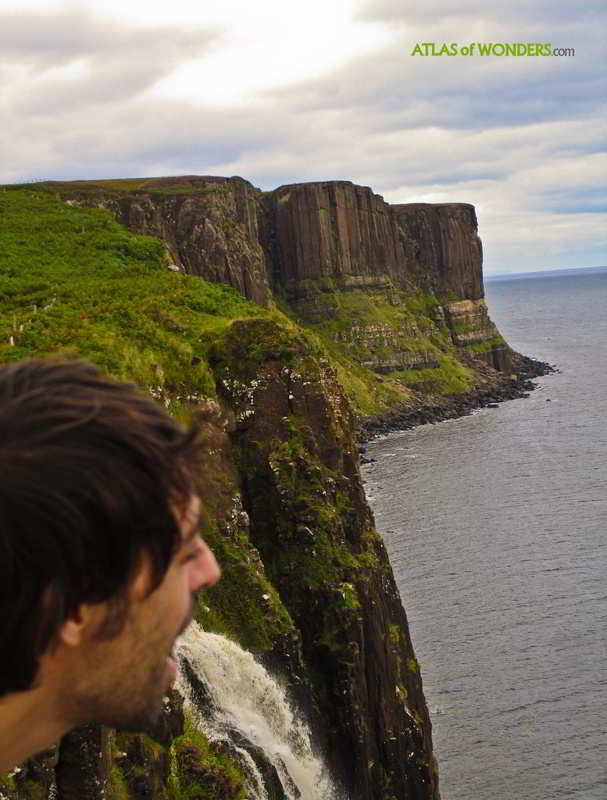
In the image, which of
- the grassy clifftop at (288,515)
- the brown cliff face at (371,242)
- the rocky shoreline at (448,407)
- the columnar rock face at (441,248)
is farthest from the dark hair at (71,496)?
the columnar rock face at (441,248)

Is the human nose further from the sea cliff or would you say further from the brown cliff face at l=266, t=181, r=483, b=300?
the brown cliff face at l=266, t=181, r=483, b=300

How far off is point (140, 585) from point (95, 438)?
1.29 feet

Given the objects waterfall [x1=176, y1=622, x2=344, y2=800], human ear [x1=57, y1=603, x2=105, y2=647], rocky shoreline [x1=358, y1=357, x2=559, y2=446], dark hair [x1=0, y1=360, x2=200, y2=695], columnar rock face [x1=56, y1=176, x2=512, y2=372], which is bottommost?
rocky shoreline [x1=358, y1=357, x2=559, y2=446]

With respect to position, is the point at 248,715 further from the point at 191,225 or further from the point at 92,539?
the point at 191,225

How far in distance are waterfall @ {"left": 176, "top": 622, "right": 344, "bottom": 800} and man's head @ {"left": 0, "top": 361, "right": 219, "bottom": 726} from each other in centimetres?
1664

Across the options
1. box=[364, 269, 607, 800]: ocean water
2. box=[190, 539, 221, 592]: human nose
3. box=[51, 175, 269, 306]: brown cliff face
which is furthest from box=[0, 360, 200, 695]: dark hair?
box=[51, 175, 269, 306]: brown cliff face

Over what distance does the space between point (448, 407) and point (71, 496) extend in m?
124

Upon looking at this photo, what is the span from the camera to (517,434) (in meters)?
100

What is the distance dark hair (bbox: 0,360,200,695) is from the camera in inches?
93.0

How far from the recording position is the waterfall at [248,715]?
19.5 m

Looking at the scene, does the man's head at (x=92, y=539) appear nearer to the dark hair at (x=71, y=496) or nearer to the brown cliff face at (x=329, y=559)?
the dark hair at (x=71, y=496)

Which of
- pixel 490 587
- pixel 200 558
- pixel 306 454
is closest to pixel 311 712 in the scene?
pixel 306 454

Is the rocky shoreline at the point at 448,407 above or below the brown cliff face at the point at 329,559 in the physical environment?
below

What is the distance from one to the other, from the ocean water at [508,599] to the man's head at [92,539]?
3529 centimetres
